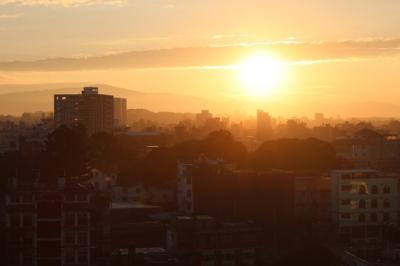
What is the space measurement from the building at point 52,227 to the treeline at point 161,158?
7.79 m

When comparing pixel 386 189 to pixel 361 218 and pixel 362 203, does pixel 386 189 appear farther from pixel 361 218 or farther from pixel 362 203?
pixel 361 218

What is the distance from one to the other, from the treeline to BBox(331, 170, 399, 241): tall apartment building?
571 centimetres

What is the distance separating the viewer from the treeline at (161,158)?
2930 centimetres

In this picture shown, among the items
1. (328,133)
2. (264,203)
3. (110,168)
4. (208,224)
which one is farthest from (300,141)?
(328,133)

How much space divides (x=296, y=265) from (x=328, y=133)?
2397 inches

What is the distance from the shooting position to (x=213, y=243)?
67.2ft

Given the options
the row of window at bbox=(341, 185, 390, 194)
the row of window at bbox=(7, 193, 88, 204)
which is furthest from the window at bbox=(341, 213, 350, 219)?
the row of window at bbox=(7, 193, 88, 204)

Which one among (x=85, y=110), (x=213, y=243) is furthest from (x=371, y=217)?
(x=85, y=110)

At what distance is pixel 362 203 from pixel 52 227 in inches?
358

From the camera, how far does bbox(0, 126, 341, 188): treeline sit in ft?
96.1

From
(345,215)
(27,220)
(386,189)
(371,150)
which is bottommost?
(345,215)

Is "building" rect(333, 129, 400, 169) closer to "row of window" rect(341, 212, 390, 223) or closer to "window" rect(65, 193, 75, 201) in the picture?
"row of window" rect(341, 212, 390, 223)

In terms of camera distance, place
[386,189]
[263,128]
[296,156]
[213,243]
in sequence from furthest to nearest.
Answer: [263,128]
[296,156]
[386,189]
[213,243]

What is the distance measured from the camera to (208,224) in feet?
68.6
